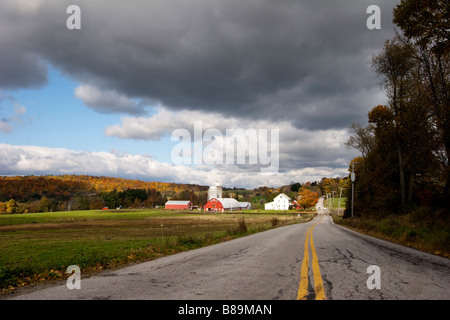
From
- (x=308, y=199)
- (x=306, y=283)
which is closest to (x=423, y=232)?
(x=306, y=283)

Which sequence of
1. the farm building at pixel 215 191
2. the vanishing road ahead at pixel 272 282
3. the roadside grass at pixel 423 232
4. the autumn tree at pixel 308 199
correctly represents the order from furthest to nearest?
the farm building at pixel 215 191, the autumn tree at pixel 308 199, the roadside grass at pixel 423 232, the vanishing road ahead at pixel 272 282

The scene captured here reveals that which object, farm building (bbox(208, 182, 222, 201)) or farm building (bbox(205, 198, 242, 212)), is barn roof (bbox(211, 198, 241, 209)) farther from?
farm building (bbox(208, 182, 222, 201))

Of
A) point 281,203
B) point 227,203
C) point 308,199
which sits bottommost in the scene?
point 281,203

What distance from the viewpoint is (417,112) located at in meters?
20.6

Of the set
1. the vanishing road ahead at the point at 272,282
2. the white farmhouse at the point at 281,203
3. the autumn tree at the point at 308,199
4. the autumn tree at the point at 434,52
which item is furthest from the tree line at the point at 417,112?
the white farmhouse at the point at 281,203

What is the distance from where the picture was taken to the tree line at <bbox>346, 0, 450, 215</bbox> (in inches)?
546

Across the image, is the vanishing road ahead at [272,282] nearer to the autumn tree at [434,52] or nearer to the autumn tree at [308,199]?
the autumn tree at [434,52]

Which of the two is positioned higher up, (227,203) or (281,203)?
(227,203)

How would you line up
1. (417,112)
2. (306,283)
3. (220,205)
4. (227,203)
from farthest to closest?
(227,203)
(220,205)
(417,112)
(306,283)

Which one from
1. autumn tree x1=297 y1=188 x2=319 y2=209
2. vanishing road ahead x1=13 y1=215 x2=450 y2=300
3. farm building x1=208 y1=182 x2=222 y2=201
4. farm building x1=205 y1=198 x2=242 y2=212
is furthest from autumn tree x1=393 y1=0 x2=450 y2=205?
farm building x1=208 y1=182 x2=222 y2=201

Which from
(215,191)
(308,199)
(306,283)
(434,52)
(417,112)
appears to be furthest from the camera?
(215,191)

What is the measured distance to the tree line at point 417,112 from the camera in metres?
13.9

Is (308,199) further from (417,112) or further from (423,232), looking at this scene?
(423,232)
